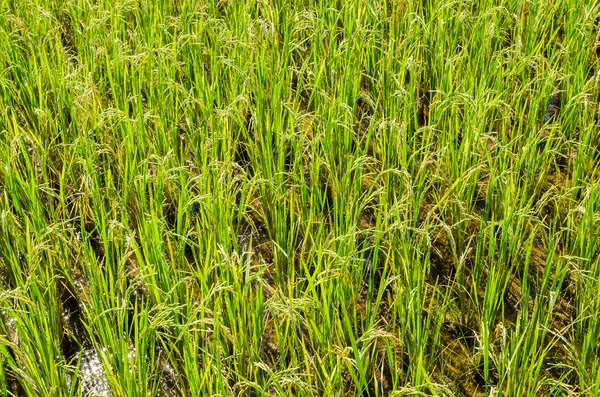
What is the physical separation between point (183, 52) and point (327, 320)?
161 centimetres

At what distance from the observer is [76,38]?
3193 mm

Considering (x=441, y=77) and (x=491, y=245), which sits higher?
(x=441, y=77)

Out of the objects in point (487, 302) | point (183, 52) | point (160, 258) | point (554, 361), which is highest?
point (183, 52)

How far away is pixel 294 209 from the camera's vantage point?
2.47 metres

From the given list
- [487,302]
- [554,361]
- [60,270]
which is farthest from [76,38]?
[554,361]

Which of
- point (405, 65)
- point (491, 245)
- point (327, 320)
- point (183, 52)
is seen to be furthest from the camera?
point (183, 52)

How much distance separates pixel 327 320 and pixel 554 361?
2.22ft

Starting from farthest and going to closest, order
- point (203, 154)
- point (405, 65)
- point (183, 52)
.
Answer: point (183, 52) → point (405, 65) → point (203, 154)

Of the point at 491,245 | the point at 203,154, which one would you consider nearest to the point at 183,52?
the point at 203,154

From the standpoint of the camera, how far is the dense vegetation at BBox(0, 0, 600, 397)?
188 centimetres

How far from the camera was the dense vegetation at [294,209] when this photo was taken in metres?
1.88

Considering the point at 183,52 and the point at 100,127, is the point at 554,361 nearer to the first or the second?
the point at 100,127

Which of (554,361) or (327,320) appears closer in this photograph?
(327,320)

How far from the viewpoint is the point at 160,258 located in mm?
1982
